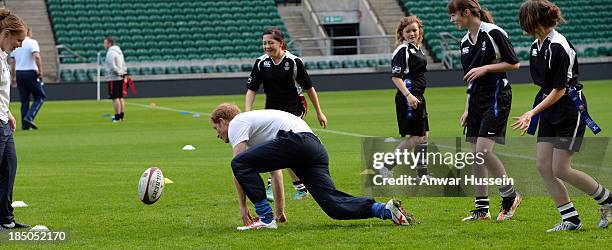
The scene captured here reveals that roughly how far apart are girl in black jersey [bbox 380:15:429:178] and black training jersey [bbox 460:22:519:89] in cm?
217

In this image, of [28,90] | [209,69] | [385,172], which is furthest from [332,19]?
[385,172]

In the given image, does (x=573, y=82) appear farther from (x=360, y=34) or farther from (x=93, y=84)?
(x=360, y=34)

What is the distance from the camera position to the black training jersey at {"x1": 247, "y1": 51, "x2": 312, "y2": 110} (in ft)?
35.0

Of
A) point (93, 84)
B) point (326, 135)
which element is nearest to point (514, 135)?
point (326, 135)

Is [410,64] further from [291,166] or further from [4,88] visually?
[4,88]

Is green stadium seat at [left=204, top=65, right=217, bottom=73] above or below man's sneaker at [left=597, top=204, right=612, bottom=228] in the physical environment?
below

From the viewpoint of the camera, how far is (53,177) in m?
13.4

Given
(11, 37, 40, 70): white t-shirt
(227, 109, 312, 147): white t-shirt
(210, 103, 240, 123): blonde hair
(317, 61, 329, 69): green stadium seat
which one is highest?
(210, 103, 240, 123): blonde hair

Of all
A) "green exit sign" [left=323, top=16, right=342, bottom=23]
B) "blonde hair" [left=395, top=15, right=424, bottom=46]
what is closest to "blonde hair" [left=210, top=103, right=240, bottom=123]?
"blonde hair" [left=395, top=15, right=424, bottom=46]

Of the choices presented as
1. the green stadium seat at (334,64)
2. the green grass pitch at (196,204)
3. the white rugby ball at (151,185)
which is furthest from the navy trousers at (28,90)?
the green stadium seat at (334,64)

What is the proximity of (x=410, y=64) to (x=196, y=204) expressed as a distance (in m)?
2.75

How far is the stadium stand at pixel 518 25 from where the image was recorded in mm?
44562

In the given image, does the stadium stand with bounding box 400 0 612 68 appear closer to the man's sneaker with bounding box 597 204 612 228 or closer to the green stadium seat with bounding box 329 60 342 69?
the green stadium seat with bounding box 329 60 342 69

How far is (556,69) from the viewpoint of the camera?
764 cm
